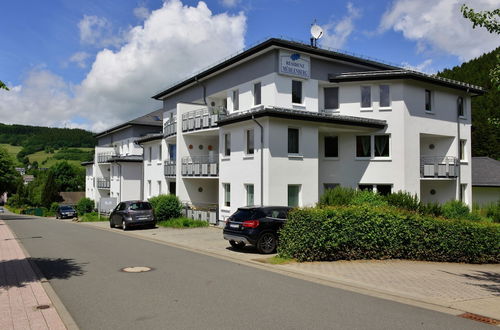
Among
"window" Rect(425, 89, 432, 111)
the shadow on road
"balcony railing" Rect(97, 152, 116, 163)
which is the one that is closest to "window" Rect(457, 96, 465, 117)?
"window" Rect(425, 89, 432, 111)

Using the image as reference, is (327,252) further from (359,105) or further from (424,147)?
(424,147)

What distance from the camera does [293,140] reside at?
70.6 ft

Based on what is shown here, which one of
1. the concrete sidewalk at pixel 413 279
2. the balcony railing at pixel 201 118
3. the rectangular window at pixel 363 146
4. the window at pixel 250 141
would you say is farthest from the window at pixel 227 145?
the concrete sidewalk at pixel 413 279

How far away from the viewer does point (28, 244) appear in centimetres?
1748

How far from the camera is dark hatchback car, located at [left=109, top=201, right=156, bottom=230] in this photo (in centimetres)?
2391

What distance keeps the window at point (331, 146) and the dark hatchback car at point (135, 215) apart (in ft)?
35.7

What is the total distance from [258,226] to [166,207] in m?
13.8

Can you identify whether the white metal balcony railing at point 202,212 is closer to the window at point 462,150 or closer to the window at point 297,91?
the window at point 297,91

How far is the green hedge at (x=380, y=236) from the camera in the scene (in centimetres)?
1255

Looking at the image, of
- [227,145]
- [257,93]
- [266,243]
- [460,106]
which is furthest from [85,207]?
[266,243]

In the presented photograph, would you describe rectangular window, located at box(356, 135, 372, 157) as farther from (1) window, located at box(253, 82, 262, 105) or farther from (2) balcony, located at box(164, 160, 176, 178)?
(2) balcony, located at box(164, 160, 176, 178)

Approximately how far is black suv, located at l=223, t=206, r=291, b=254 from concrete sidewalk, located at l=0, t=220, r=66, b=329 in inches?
248

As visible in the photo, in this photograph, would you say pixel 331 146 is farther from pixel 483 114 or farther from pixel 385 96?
pixel 483 114

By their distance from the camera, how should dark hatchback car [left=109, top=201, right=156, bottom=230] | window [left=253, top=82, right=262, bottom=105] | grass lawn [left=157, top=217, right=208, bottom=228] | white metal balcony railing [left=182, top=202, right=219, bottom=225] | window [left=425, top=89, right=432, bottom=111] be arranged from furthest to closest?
white metal balcony railing [left=182, top=202, right=219, bottom=225] → window [left=425, top=89, right=432, bottom=111] → grass lawn [left=157, top=217, right=208, bottom=228] → dark hatchback car [left=109, top=201, right=156, bottom=230] → window [left=253, top=82, right=262, bottom=105]
